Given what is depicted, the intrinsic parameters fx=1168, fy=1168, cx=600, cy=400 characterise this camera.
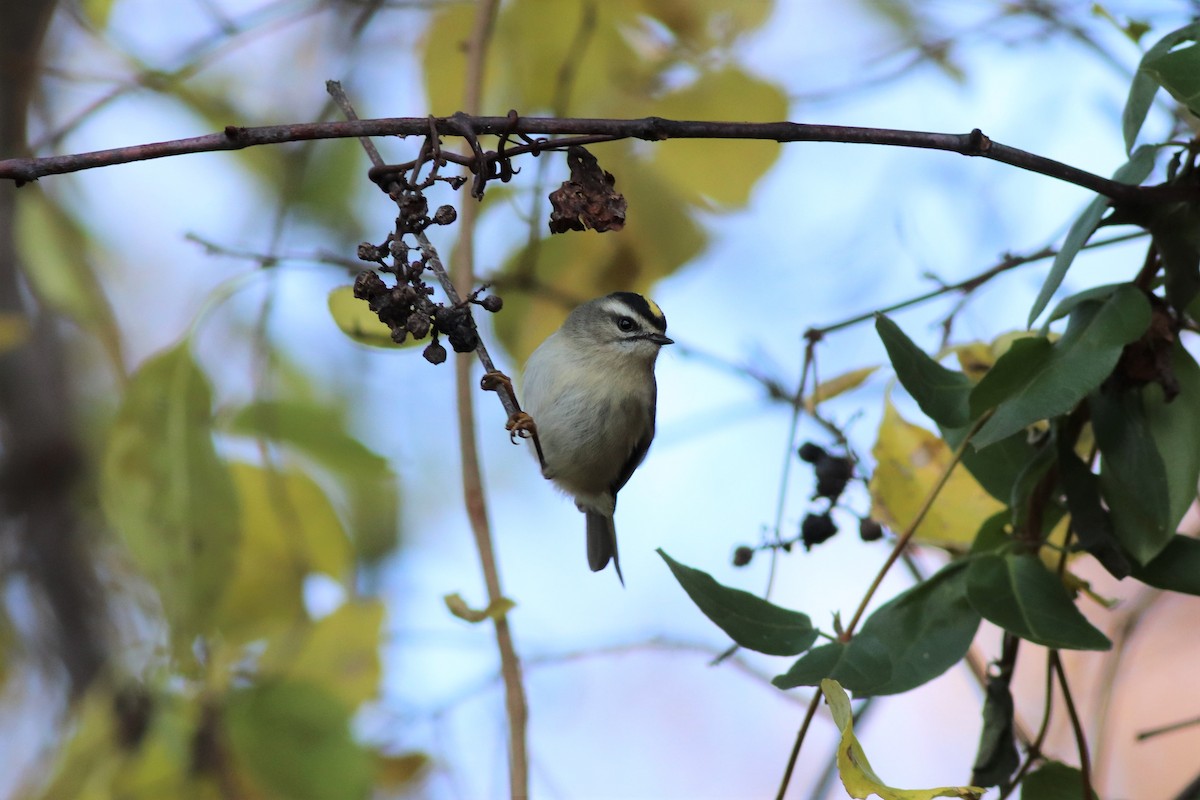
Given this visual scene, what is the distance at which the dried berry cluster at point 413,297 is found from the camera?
1.08m

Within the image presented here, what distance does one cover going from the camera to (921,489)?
1715mm

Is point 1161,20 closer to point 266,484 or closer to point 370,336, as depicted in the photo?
point 370,336

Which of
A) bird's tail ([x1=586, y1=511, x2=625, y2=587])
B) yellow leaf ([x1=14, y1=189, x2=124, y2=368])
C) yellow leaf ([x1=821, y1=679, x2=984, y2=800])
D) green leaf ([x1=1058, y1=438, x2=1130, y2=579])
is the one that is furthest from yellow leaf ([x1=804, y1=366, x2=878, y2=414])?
yellow leaf ([x1=14, y1=189, x2=124, y2=368])

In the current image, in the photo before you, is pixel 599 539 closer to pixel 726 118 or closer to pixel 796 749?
pixel 726 118

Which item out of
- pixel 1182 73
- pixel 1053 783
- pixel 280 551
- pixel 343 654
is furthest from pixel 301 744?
pixel 1182 73

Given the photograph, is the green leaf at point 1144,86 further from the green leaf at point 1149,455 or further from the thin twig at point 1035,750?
the thin twig at point 1035,750

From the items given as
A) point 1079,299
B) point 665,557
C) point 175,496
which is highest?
point 175,496

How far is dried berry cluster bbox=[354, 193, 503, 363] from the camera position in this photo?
1080 mm

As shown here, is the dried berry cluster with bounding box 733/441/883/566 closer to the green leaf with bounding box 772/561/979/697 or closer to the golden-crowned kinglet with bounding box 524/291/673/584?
the green leaf with bounding box 772/561/979/697

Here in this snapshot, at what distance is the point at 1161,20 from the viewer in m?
1.96

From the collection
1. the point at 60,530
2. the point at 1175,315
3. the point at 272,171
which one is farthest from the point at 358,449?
the point at 60,530

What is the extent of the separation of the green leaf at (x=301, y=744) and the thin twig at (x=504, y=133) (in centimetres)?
118

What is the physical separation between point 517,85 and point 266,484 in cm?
93

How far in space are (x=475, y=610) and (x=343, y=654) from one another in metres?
0.71
